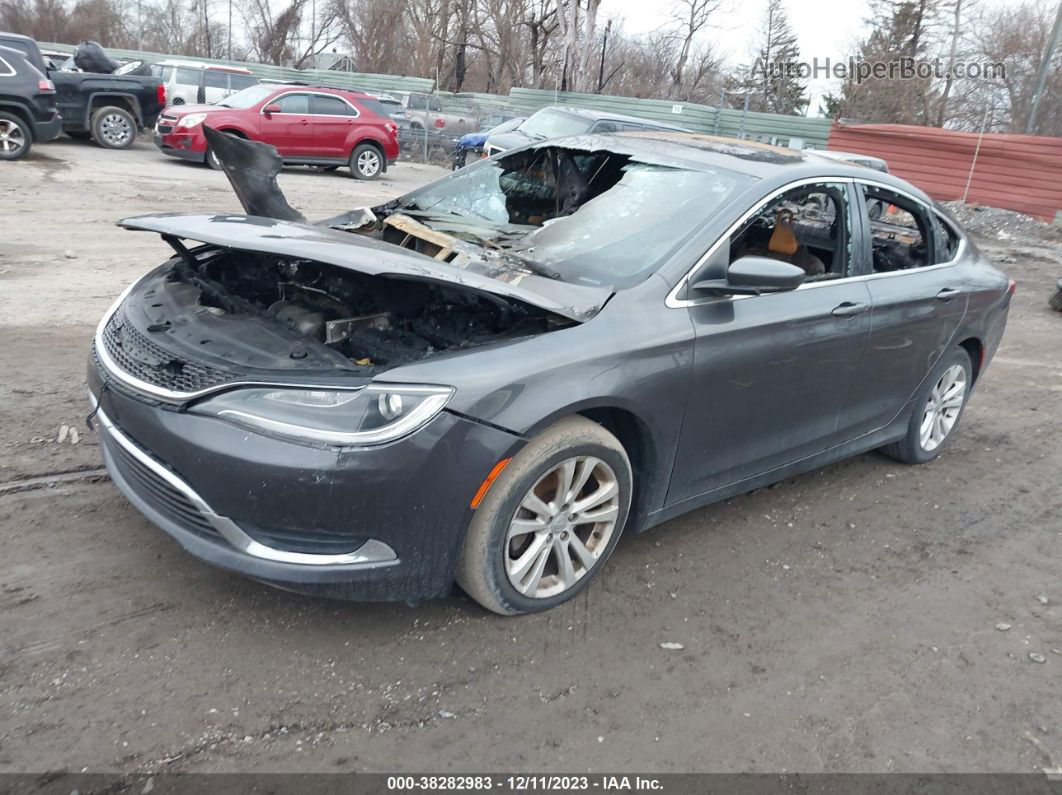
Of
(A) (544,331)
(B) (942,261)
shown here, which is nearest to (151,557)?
(A) (544,331)

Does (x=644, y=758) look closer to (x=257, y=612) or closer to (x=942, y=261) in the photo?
(x=257, y=612)

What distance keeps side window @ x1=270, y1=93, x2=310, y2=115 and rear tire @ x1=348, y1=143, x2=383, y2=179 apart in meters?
1.36

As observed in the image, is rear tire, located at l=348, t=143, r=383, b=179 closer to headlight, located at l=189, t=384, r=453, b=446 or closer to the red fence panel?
the red fence panel

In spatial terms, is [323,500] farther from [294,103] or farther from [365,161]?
[365,161]

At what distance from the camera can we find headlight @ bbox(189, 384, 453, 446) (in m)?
2.59

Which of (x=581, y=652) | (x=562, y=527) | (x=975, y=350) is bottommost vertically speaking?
(x=581, y=652)

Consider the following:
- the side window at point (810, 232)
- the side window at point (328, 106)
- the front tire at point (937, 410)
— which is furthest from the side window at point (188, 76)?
the front tire at point (937, 410)

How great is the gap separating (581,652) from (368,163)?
637 inches

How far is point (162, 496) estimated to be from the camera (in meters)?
2.84

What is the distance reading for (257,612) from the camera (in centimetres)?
300

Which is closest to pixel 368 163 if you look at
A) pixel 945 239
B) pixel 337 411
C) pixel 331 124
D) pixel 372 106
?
pixel 331 124

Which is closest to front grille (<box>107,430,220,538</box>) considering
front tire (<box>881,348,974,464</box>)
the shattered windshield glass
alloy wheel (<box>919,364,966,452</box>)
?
the shattered windshield glass

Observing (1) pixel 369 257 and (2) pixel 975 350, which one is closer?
(1) pixel 369 257

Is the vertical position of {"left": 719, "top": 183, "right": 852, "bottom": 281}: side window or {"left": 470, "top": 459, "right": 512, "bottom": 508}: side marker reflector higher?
{"left": 719, "top": 183, "right": 852, "bottom": 281}: side window
